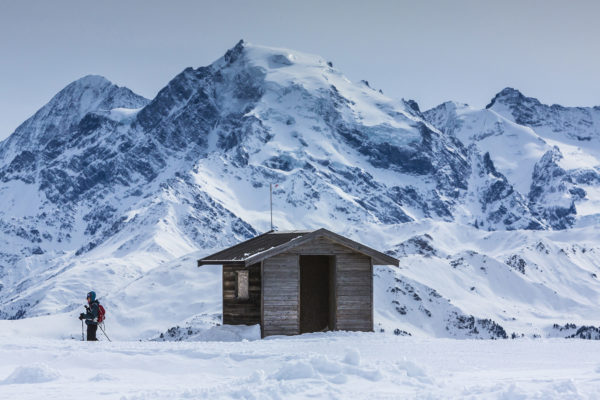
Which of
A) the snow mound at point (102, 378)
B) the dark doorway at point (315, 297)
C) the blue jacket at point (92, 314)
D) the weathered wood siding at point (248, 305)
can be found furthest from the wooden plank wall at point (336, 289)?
the snow mound at point (102, 378)

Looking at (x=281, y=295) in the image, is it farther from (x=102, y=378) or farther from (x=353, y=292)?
(x=102, y=378)

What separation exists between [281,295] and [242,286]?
7.28 feet

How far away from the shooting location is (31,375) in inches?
567

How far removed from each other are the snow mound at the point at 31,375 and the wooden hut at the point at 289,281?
10121 mm

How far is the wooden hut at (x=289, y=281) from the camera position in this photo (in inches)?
974

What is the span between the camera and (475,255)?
82000 mm

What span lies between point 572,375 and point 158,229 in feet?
540

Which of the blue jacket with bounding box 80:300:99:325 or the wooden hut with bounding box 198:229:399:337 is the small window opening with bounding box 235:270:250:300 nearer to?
the wooden hut with bounding box 198:229:399:337

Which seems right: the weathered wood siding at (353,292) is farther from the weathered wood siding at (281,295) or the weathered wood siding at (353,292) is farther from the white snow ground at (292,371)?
the white snow ground at (292,371)

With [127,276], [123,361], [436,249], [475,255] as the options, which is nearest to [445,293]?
[475,255]

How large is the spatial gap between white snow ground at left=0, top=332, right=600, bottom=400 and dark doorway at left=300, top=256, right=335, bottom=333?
8.96m

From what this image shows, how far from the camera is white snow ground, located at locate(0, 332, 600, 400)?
12.7 meters

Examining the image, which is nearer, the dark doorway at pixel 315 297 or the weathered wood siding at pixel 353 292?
the weathered wood siding at pixel 353 292

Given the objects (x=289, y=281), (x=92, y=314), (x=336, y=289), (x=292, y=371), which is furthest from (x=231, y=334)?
(x=292, y=371)
